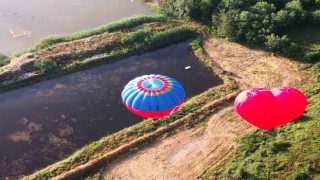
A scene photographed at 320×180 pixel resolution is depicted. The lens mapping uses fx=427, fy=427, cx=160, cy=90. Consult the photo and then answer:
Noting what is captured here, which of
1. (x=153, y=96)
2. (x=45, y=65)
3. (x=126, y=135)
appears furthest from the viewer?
(x=45, y=65)

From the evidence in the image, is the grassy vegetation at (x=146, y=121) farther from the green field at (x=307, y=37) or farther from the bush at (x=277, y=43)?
the green field at (x=307, y=37)

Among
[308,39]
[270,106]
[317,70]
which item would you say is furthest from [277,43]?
[270,106]

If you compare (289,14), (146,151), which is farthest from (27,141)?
(289,14)

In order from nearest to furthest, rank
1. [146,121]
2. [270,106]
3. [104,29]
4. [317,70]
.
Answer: [270,106] < [146,121] < [317,70] < [104,29]

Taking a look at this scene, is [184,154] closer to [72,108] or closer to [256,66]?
[72,108]

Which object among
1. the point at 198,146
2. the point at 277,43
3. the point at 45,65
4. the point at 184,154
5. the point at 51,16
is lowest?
the point at 184,154

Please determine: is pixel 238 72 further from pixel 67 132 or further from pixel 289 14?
pixel 67 132

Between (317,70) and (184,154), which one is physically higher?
(317,70)

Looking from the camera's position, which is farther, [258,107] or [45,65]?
[45,65]
